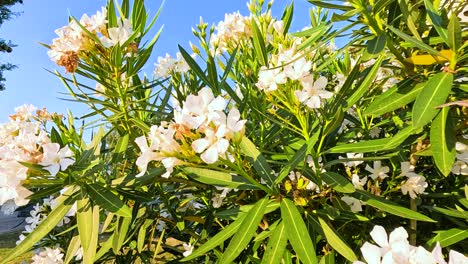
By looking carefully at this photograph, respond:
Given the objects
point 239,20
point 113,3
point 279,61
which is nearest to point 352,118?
point 279,61

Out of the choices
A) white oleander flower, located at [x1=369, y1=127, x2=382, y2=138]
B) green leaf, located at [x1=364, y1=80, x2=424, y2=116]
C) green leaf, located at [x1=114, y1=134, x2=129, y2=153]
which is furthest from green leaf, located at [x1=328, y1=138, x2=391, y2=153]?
green leaf, located at [x1=114, y1=134, x2=129, y2=153]

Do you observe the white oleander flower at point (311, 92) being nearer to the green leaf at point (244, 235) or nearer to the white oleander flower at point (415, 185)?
the green leaf at point (244, 235)

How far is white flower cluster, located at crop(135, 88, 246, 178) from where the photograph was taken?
89 cm

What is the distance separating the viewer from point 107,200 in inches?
44.7

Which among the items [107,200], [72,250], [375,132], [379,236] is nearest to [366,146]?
[379,236]

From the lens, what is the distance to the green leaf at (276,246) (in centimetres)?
103

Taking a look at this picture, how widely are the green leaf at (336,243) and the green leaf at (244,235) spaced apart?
0.17 metres

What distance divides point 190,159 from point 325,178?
Answer: 1.09ft

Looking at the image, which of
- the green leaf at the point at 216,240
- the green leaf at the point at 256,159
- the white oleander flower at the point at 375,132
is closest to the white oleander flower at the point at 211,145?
the green leaf at the point at 256,159

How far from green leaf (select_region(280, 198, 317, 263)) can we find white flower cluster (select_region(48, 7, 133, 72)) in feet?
2.15

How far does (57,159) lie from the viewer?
1089 mm

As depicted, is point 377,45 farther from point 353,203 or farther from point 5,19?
point 5,19

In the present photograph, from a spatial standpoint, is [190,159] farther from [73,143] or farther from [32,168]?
[73,143]

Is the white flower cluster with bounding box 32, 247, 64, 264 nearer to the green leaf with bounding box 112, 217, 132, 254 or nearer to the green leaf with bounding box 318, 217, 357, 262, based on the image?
the green leaf with bounding box 112, 217, 132, 254
